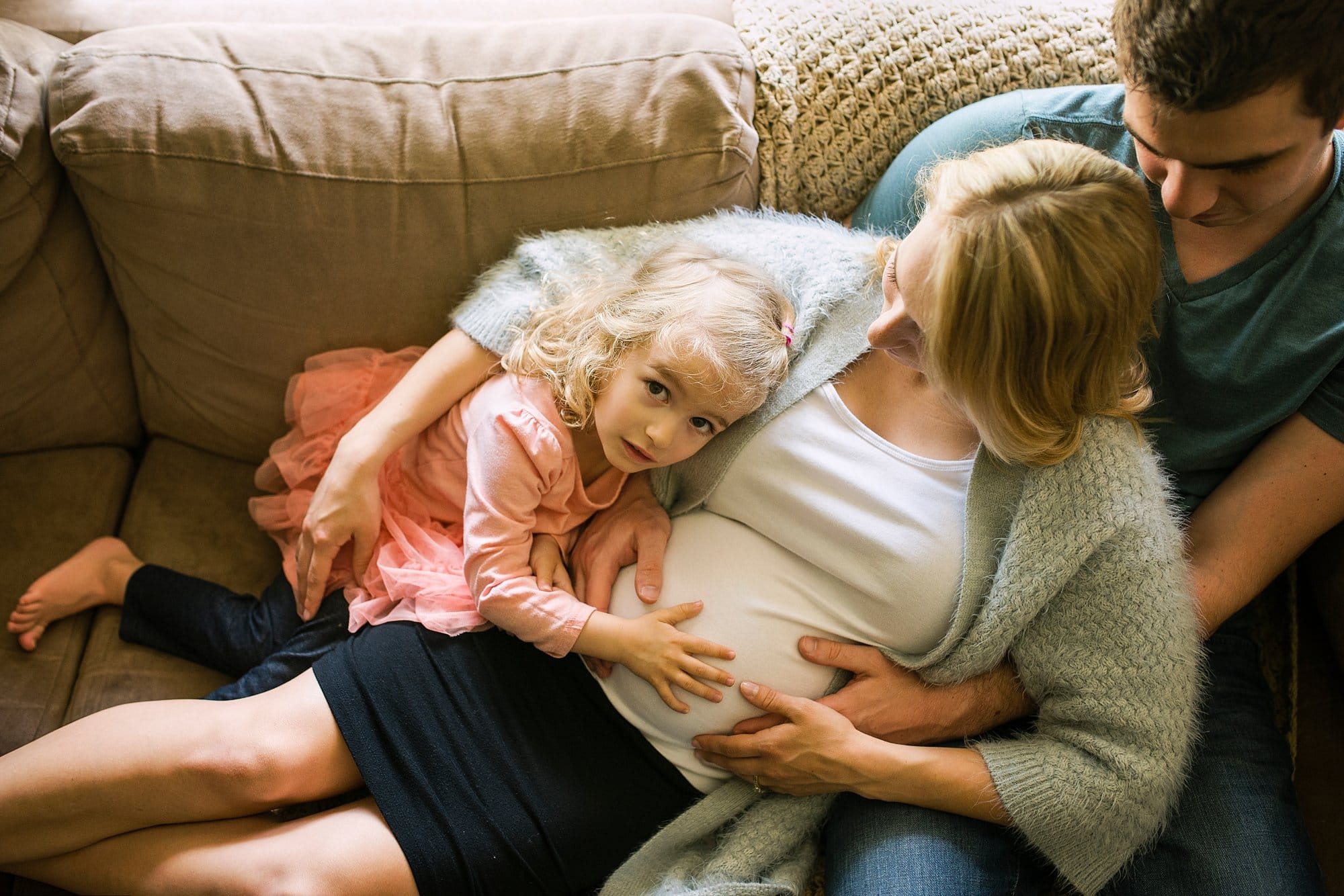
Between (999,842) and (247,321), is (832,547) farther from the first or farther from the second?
(247,321)

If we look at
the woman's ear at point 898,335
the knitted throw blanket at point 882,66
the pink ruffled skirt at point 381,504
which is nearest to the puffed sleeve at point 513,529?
the pink ruffled skirt at point 381,504

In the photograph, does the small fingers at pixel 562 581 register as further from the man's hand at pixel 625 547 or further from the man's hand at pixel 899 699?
the man's hand at pixel 899 699

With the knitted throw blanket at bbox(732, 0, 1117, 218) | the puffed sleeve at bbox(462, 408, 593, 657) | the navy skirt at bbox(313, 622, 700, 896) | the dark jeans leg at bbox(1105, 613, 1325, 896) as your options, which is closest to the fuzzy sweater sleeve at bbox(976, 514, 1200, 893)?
the dark jeans leg at bbox(1105, 613, 1325, 896)

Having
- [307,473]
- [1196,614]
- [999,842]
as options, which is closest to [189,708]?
[307,473]

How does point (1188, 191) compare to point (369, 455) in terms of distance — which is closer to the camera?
point (1188, 191)

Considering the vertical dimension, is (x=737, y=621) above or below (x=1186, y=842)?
above

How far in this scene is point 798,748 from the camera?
119 centimetres

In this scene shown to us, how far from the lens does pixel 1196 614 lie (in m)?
1.20

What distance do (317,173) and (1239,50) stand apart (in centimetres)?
117

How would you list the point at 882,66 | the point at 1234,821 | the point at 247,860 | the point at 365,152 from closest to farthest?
the point at 247,860, the point at 1234,821, the point at 365,152, the point at 882,66

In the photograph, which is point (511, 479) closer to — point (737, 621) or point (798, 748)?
point (737, 621)

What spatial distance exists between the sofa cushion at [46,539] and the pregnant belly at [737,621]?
84 cm

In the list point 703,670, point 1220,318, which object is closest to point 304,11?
point 703,670

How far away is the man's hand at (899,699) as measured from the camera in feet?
4.04
